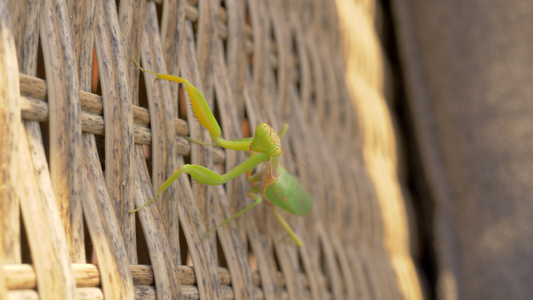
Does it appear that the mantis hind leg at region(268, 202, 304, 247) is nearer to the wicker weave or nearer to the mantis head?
the wicker weave

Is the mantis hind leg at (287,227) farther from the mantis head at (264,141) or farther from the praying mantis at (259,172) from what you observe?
the mantis head at (264,141)

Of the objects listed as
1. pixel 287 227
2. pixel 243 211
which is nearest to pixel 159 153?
pixel 243 211

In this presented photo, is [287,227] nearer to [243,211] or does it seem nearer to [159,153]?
[243,211]

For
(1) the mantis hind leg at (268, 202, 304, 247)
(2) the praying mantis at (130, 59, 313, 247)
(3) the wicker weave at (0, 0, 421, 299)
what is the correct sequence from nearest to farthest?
(3) the wicker weave at (0, 0, 421, 299) → (2) the praying mantis at (130, 59, 313, 247) → (1) the mantis hind leg at (268, 202, 304, 247)

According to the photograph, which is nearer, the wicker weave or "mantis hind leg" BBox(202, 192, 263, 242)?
the wicker weave

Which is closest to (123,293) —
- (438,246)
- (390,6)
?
(438,246)

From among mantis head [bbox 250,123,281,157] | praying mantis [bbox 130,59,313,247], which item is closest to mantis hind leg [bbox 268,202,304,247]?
praying mantis [bbox 130,59,313,247]
